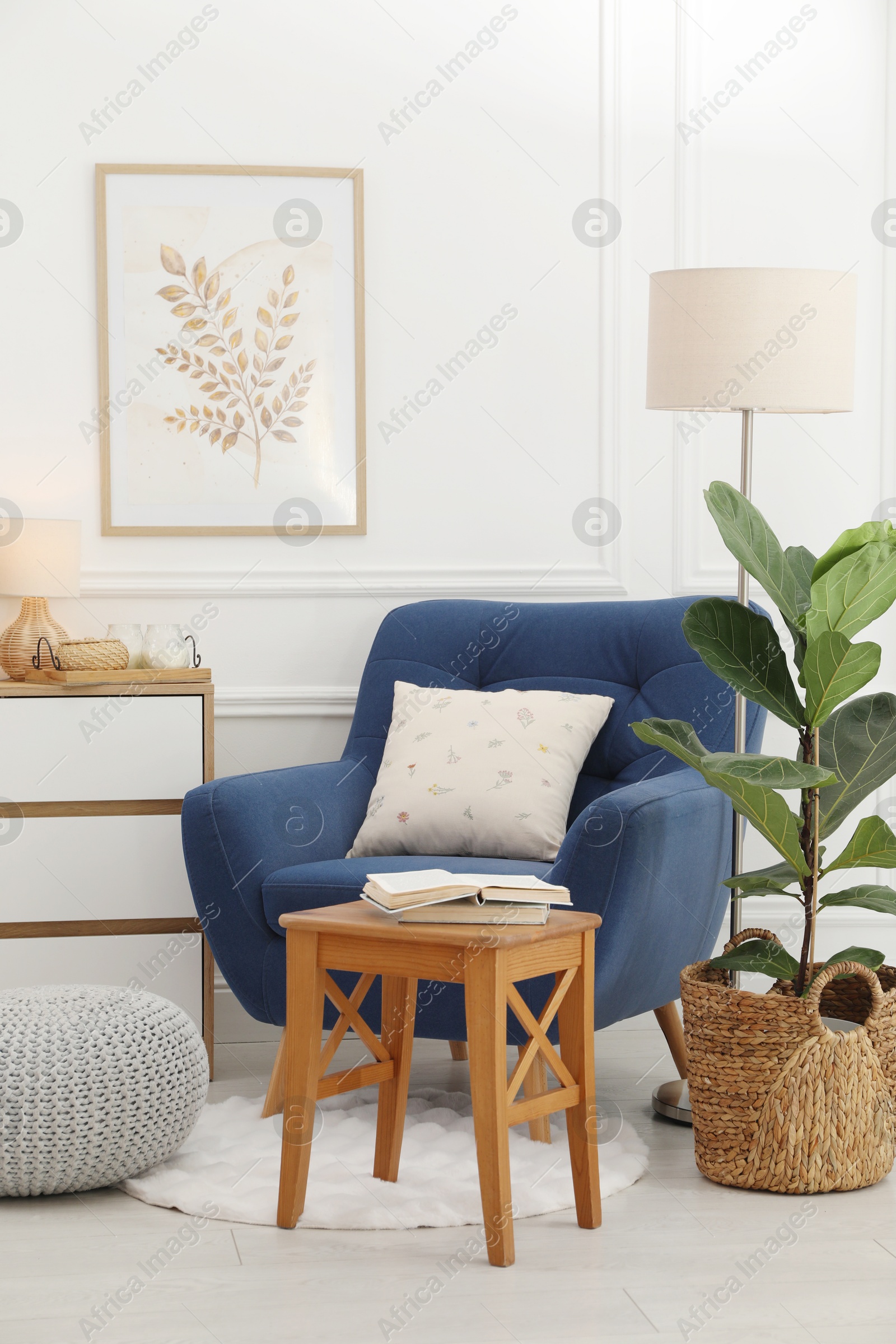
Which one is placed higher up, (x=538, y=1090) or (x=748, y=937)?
(x=748, y=937)

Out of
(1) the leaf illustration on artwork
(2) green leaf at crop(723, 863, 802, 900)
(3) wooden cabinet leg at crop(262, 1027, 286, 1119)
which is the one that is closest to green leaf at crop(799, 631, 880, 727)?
(2) green leaf at crop(723, 863, 802, 900)

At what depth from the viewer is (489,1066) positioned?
1701 mm

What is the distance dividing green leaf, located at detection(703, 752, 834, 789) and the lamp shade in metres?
0.73

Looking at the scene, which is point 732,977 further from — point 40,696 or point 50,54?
point 50,54

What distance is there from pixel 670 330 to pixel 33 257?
1.56 metres

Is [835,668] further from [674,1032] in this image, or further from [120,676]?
[120,676]

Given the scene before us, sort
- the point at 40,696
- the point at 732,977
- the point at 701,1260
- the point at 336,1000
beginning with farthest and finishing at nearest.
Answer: the point at 40,696, the point at 732,977, the point at 336,1000, the point at 701,1260

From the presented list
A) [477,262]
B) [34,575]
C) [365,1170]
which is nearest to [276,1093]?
[365,1170]

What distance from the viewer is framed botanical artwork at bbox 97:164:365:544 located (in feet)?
9.79

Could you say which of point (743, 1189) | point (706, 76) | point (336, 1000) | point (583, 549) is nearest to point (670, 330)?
point (583, 549)

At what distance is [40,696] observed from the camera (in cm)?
260

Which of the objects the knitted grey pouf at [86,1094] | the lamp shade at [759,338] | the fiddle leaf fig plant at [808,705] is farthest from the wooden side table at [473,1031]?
the lamp shade at [759,338]

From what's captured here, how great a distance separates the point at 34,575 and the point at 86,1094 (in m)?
1.23

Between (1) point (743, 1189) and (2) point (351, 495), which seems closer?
(1) point (743, 1189)
